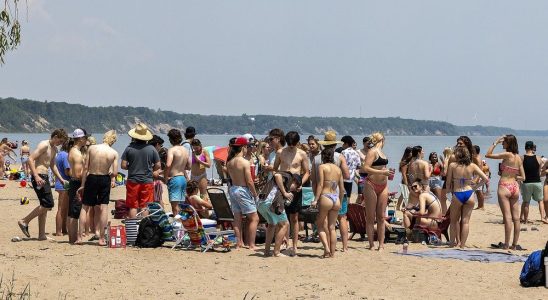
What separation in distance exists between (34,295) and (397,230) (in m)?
5.93

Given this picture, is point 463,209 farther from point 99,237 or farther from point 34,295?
point 34,295

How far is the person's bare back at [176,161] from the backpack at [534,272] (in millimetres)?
4901

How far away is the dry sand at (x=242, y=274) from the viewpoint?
8.62 meters

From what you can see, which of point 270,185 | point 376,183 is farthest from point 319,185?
point 376,183

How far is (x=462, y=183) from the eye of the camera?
37.5 feet

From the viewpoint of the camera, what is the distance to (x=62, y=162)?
38.4ft

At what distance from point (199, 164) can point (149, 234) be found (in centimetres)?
219

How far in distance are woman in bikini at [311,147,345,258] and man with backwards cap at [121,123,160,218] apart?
2267 mm

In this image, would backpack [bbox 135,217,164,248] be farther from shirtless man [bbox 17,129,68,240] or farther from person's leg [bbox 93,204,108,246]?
shirtless man [bbox 17,129,68,240]

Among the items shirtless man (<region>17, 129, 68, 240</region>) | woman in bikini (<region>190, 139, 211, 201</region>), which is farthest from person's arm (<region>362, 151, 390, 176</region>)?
shirtless man (<region>17, 129, 68, 240</region>)

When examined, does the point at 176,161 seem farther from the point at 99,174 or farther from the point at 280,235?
the point at 280,235

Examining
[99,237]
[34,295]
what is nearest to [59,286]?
[34,295]

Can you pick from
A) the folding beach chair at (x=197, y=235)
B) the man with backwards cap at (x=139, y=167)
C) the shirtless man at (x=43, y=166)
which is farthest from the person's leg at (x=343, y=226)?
the shirtless man at (x=43, y=166)

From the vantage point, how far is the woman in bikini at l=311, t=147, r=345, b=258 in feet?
33.7
